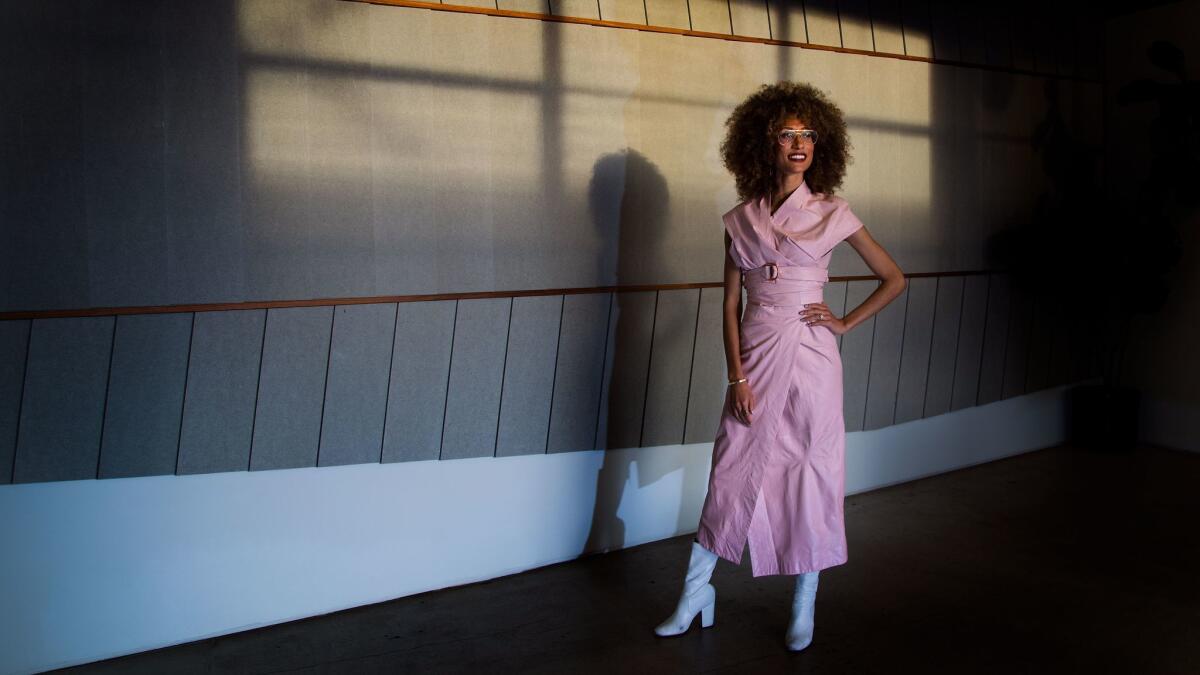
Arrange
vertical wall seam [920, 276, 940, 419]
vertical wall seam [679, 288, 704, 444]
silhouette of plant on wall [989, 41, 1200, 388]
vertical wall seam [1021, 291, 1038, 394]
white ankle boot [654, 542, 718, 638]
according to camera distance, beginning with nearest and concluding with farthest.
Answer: white ankle boot [654, 542, 718, 638] → vertical wall seam [679, 288, 704, 444] → vertical wall seam [920, 276, 940, 419] → silhouette of plant on wall [989, 41, 1200, 388] → vertical wall seam [1021, 291, 1038, 394]

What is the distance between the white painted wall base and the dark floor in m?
0.08

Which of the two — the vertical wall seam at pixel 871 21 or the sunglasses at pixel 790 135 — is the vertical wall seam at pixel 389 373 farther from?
the vertical wall seam at pixel 871 21

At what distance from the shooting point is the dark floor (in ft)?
8.24

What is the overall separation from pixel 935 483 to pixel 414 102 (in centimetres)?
296

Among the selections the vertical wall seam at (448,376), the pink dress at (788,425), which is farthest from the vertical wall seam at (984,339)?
the vertical wall seam at (448,376)

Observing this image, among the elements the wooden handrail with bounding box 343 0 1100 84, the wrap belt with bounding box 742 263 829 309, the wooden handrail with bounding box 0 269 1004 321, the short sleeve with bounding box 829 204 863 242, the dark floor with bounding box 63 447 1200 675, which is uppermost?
the wooden handrail with bounding box 343 0 1100 84

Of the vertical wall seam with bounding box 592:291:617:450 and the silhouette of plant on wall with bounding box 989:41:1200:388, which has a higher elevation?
the silhouette of plant on wall with bounding box 989:41:1200:388

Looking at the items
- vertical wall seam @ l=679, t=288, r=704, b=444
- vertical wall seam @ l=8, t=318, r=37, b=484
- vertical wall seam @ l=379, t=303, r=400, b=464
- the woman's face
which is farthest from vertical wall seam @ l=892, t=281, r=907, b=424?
vertical wall seam @ l=8, t=318, r=37, b=484

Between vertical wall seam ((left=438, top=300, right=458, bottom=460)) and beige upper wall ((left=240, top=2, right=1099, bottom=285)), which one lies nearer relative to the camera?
beige upper wall ((left=240, top=2, right=1099, bottom=285))

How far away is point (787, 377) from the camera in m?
2.53

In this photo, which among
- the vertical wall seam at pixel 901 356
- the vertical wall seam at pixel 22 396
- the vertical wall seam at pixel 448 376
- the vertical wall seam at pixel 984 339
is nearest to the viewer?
the vertical wall seam at pixel 22 396

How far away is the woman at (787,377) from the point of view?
2.52 metres

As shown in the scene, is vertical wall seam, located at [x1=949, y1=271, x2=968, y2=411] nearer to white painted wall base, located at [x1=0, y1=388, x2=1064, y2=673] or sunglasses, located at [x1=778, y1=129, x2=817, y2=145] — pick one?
white painted wall base, located at [x1=0, y1=388, x2=1064, y2=673]

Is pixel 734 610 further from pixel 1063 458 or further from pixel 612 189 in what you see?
pixel 1063 458
